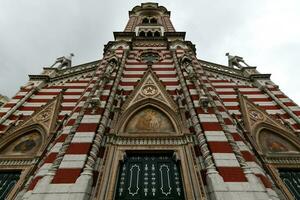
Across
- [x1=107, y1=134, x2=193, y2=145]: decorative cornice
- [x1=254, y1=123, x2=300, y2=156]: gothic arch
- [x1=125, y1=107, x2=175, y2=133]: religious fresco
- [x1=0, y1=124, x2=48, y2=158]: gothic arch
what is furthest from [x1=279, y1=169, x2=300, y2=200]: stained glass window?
[x1=0, y1=124, x2=48, y2=158]: gothic arch

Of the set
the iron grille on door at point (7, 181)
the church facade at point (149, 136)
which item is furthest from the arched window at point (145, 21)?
the iron grille on door at point (7, 181)

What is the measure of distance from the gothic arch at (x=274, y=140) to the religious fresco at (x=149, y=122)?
13.9 feet

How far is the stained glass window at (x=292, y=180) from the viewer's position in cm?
835

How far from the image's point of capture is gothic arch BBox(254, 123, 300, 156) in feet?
32.4

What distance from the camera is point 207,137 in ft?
25.4

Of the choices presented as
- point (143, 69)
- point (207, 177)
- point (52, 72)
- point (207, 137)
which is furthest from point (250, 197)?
point (52, 72)

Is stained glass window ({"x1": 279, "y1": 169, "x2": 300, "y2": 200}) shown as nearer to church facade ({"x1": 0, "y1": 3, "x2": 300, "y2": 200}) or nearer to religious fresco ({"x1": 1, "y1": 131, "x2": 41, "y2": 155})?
church facade ({"x1": 0, "y1": 3, "x2": 300, "y2": 200})

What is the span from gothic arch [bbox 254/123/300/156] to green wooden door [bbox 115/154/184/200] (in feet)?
14.5

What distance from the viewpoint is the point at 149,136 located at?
8516 millimetres

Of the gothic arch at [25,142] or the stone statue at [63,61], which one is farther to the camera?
the stone statue at [63,61]

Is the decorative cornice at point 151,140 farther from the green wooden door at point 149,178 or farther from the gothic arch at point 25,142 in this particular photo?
the gothic arch at point 25,142

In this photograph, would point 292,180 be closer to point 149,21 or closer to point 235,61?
point 235,61

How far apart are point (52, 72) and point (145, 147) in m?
11.3

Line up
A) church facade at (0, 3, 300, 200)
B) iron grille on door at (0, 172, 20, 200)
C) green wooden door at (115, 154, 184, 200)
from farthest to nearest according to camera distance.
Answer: iron grille on door at (0, 172, 20, 200) < green wooden door at (115, 154, 184, 200) < church facade at (0, 3, 300, 200)
